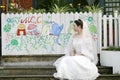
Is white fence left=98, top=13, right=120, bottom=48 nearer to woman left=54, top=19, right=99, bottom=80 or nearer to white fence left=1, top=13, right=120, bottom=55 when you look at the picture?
white fence left=1, top=13, right=120, bottom=55

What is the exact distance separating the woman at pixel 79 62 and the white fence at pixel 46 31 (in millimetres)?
4971

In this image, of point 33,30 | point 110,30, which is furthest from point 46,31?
point 110,30

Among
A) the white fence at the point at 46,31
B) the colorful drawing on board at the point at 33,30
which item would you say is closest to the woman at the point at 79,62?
the white fence at the point at 46,31

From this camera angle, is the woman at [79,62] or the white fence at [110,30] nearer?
the woman at [79,62]

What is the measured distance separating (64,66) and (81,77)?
442mm

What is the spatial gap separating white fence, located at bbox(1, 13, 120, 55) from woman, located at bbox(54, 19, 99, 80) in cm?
497

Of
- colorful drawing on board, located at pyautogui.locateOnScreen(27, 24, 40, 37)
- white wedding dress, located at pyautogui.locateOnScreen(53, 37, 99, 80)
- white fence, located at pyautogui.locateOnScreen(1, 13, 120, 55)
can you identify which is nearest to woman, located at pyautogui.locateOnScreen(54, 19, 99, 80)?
white wedding dress, located at pyautogui.locateOnScreen(53, 37, 99, 80)

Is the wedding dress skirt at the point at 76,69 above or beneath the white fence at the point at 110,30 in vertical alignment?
beneath

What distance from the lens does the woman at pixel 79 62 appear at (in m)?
11.3

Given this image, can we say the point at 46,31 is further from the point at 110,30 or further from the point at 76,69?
the point at 76,69

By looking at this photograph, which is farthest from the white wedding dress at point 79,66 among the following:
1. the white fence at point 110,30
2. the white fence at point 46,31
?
the white fence at point 110,30

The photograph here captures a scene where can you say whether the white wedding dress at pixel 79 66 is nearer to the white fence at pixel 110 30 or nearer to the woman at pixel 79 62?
the woman at pixel 79 62

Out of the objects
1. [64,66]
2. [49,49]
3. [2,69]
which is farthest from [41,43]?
[64,66]

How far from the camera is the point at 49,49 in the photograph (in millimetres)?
16422
